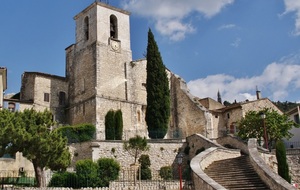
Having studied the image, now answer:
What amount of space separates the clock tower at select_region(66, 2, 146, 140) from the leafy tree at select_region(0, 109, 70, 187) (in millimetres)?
16032

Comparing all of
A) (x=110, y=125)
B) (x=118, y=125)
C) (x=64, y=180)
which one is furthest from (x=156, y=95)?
(x=64, y=180)

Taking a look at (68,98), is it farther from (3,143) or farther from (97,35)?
(3,143)

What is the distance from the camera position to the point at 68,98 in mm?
47656

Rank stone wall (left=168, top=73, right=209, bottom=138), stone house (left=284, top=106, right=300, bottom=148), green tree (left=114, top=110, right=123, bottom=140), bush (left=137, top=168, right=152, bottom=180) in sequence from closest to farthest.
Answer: bush (left=137, top=168, right=152, bottom=180), green tree (left=114, top=110, right=123, bottom=140), stone house (left=284, top=106, right=300, bottom=148), stone wall (left=168, top=73, right=209, bottom=138)

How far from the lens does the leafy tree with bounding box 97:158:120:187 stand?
90.2 feet

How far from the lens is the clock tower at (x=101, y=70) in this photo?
143ft

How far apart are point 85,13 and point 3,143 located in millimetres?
28409

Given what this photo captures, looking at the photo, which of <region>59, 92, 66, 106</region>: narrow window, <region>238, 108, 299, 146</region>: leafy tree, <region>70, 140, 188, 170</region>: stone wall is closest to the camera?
<region>70, 140, 188, 170</region>: stone wall

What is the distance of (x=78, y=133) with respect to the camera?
35.9 m

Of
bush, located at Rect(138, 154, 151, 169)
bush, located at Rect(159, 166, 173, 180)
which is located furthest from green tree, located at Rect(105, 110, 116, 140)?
bush, located at Rect(159, 166, 173, 180)

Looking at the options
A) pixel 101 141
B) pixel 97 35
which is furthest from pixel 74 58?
pixel 101 141

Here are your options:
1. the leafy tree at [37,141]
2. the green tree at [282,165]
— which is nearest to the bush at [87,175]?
the leafy tree at [37,141]

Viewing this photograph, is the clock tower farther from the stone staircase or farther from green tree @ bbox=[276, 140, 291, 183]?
green tree @ bbox=[276, 140, 291, 183]

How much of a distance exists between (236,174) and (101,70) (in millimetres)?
23724
